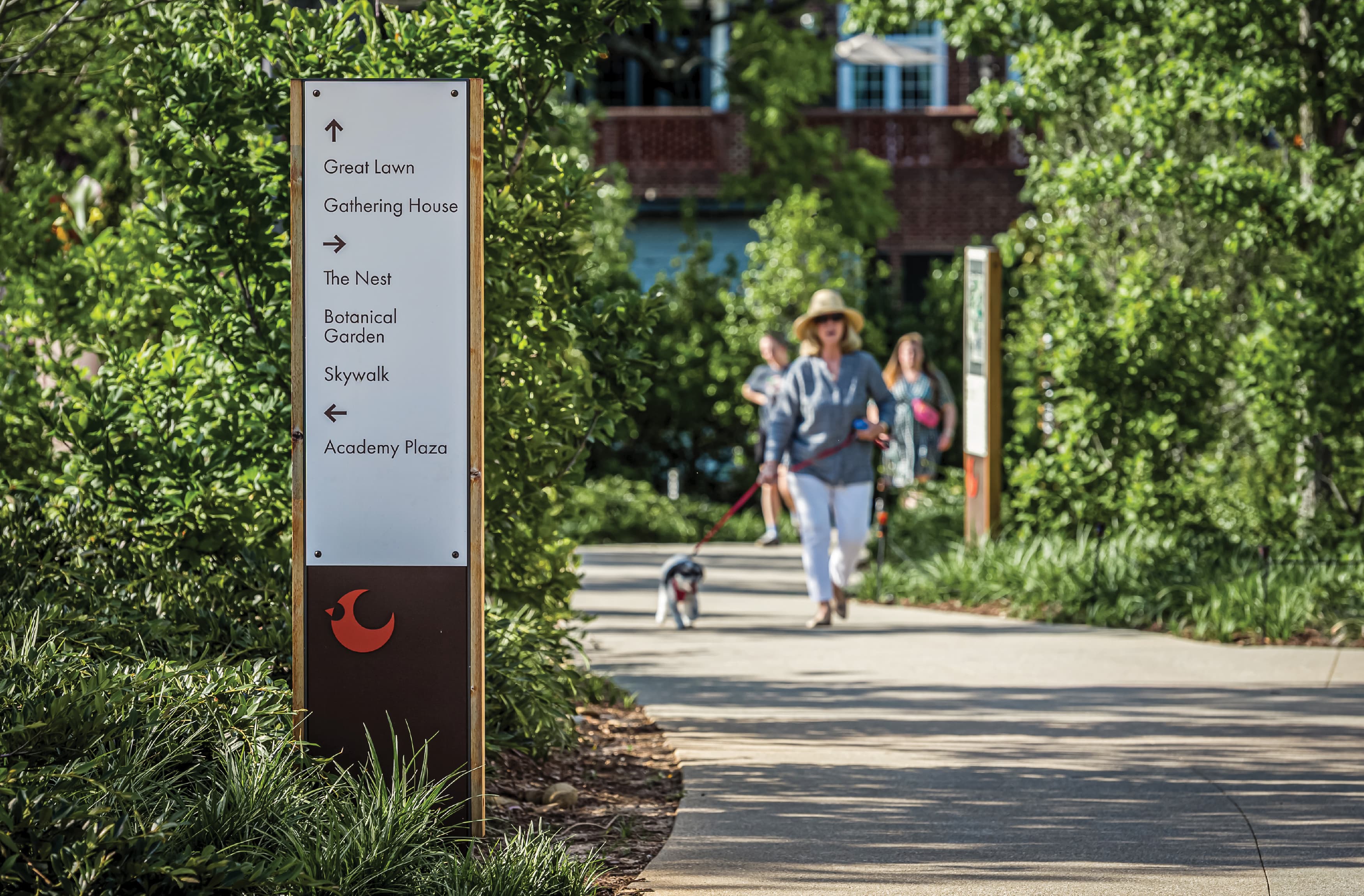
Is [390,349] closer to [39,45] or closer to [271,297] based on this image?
[271,297]

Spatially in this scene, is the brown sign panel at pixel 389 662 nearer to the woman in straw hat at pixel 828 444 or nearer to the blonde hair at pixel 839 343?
the woman in straw hat at pixel 828 444

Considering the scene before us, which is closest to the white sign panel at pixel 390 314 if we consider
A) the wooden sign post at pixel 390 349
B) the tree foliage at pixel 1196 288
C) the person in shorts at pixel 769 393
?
the wooden sign post at pixel 390 349

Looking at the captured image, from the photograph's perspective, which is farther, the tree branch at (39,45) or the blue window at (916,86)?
the blue window at (916,86)

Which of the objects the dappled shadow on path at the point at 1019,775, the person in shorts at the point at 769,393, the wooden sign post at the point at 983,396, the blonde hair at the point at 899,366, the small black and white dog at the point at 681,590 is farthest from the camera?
the blonde hair at the point at 899,366

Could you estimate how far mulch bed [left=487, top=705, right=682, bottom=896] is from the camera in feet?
17.4

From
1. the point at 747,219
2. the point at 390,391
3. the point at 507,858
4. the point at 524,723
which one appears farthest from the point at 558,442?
the point at 747,219

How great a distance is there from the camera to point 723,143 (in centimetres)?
2322

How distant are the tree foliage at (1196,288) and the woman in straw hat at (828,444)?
1382mm

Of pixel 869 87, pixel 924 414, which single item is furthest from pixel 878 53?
pixel 924 414

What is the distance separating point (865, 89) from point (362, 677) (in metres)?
21.2

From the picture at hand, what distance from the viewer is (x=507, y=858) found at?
4.46m

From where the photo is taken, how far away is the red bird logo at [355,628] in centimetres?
494

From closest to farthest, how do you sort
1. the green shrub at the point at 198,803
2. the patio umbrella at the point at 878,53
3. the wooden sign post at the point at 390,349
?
1. the green shrub at the point at 198,803
2. the wooden sign post at the point at 390,349
3. the patio umbrella at the point at 878,53

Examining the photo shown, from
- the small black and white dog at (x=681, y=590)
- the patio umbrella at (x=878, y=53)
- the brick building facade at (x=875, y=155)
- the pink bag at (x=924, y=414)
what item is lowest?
the small black and white dog at (x=681, y=590)
